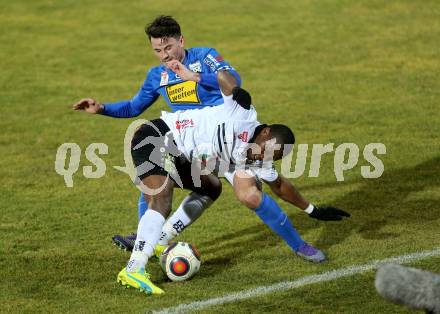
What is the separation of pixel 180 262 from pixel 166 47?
2.03m

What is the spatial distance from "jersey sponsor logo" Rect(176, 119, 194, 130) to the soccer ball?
43.8 inches

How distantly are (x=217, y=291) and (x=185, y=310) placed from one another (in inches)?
20.9

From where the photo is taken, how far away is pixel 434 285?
4.41 meters

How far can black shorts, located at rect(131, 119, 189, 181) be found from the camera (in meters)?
8.32

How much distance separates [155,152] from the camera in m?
8.40

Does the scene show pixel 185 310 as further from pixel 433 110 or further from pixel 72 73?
pixel 72 73

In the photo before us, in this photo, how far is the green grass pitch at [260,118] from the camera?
803 centimetres

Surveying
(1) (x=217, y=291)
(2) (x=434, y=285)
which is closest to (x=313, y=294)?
(1) (x=217, y=291)

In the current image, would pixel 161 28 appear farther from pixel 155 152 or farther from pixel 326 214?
pixel 326 214

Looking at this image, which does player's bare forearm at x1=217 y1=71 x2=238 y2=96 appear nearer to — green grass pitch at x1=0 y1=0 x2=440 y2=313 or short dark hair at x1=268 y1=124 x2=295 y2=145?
short dark hair at x1=268 y1=124 x2=295 y2=145

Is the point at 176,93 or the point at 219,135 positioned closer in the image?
the point at 219,135

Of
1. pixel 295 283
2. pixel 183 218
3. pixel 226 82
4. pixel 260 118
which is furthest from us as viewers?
pixel 260 118

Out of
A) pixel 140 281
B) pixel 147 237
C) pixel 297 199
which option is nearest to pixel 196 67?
pixel 297 199

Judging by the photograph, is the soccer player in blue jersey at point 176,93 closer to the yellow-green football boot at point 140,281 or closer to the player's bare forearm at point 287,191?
the player's bare forearm at point 287,191
